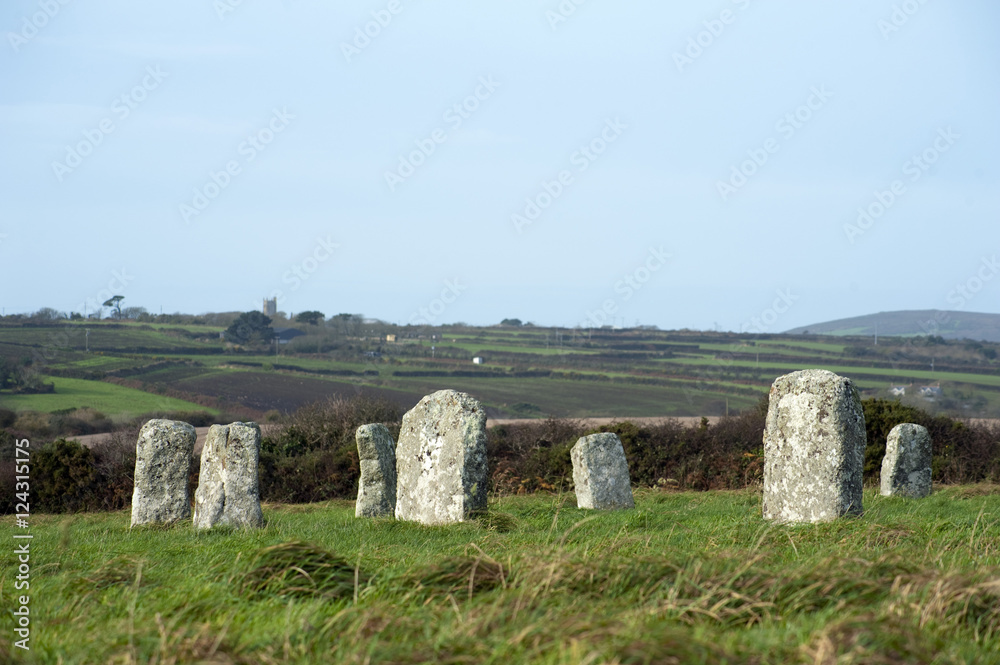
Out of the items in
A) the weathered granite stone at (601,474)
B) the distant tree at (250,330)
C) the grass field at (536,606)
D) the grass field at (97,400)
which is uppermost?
the distant tree at (250,330)

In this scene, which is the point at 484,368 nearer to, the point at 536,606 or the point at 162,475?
the point at 162,475

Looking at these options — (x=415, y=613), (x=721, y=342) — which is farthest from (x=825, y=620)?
(x=721, y=342)

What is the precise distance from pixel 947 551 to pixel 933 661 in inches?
154

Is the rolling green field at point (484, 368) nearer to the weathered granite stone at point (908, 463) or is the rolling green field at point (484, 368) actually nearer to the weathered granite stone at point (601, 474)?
the weathered granite stone at point (601, 474)

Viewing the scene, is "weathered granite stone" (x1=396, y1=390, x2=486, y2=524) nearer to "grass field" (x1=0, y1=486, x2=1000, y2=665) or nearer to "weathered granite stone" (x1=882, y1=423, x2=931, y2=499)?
"grass field" (x1=0, y1=486, x2=1000, y2=665)

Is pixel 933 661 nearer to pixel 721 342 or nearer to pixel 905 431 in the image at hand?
Answer: pixel 905 431

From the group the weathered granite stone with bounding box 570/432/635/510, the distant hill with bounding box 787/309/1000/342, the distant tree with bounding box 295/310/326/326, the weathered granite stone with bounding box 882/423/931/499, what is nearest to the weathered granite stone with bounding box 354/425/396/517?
the weathered granite stone with bounding box 570/432/635/510

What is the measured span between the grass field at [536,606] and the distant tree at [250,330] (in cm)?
8259

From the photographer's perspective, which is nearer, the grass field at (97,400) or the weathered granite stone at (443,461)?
the weathered granite stone at (443,461)

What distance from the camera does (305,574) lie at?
626 cm

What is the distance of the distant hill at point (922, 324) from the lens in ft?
479

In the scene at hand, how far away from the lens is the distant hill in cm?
14600

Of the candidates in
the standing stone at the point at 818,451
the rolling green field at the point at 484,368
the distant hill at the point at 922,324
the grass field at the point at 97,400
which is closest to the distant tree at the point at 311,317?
the rolling green field at the point at 484,368

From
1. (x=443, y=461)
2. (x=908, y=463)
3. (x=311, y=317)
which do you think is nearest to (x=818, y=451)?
(x=443, y=461)
